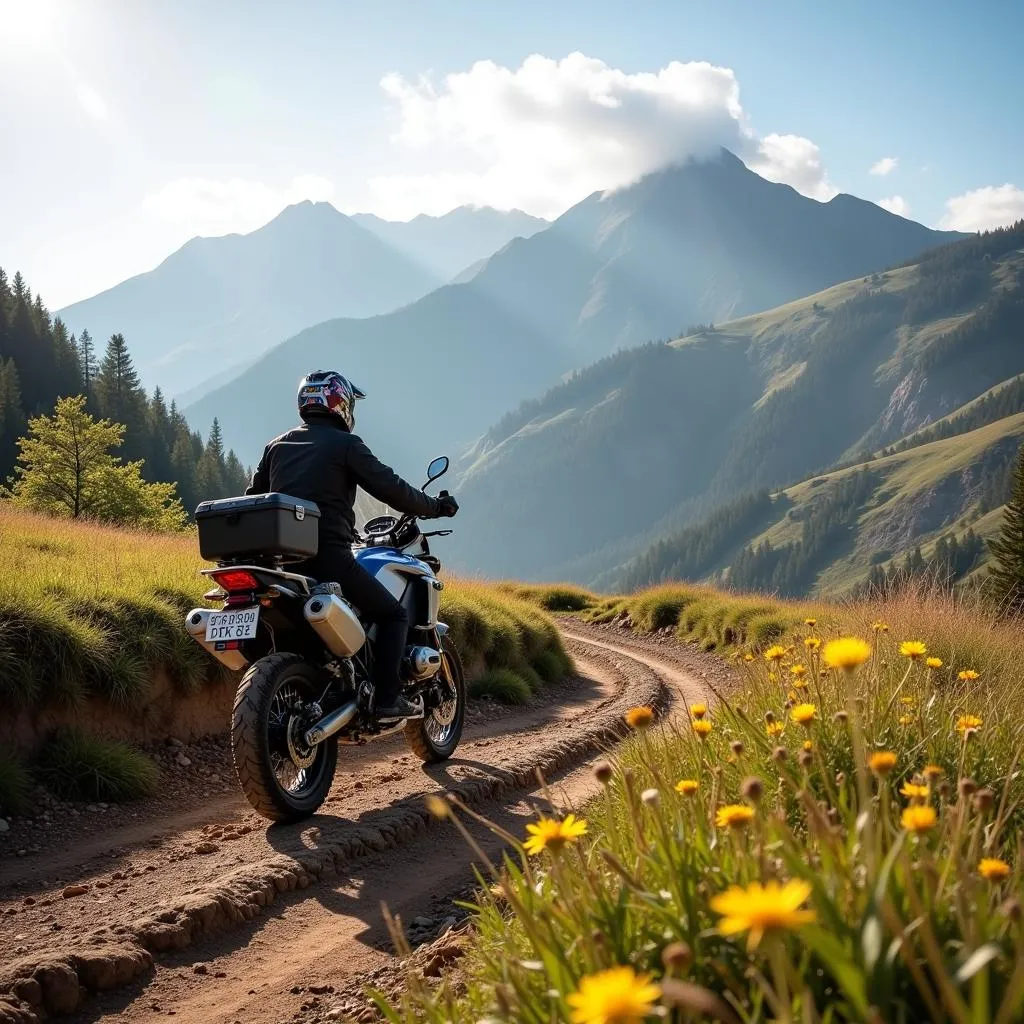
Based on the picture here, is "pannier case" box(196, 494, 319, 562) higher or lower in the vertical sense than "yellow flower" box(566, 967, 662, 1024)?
higher

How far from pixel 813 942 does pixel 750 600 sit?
25.1m

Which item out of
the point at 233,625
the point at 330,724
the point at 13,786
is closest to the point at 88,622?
the point at 13,786

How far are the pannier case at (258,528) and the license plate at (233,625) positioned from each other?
1.29 ft

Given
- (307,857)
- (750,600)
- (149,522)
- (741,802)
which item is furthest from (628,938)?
(149,522)

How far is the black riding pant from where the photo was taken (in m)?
6.57

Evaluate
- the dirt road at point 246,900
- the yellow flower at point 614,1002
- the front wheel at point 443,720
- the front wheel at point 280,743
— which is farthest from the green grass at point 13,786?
the yellow flower at point 614,1002

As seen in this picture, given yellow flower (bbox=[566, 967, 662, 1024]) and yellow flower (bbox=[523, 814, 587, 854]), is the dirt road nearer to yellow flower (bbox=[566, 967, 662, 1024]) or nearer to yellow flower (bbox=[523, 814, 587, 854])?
yellow flower (bbox=[523, 814, 587, 854])

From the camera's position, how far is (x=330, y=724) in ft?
19.8

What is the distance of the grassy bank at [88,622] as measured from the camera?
6676 millimetres

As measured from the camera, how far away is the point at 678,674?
17.9m

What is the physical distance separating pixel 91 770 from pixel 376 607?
2.38 metres

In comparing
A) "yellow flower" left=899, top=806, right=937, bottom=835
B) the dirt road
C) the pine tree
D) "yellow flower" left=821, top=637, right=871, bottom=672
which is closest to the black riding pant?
the dirt road

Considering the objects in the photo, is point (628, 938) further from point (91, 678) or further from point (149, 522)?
point (149, 522)

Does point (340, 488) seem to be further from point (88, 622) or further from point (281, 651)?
point (88, 622)
